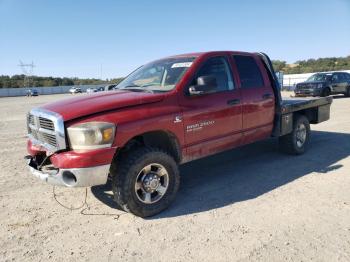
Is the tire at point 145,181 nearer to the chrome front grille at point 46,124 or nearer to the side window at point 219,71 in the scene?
the chrome front grille at point 46,124

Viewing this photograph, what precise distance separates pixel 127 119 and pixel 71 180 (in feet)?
3.05

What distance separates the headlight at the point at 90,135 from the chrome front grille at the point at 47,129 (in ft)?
0.37

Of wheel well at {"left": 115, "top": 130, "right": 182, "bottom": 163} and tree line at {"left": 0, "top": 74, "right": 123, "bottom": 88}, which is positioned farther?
tree line at {"left": 0, "top": 74, "right": 123, "bottom": 88}

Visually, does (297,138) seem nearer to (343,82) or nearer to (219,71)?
(219,71)

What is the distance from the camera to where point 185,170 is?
5.92 metres

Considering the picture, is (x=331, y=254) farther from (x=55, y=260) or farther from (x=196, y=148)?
(x=55, y=260)

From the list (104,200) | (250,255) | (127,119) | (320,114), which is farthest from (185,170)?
(320,114)

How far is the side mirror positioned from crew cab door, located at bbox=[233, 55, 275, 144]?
3.35ft

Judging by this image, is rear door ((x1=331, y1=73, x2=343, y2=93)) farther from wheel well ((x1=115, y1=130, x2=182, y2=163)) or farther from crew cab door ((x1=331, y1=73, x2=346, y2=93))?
wheel well ((x1=115, y1=130, x2=182, y2=163))

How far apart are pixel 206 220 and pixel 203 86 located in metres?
1.73

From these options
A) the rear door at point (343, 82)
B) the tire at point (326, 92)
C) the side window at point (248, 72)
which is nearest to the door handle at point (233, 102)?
the side window at point (248, 72)

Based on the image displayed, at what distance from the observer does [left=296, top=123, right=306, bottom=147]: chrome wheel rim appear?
6.67m

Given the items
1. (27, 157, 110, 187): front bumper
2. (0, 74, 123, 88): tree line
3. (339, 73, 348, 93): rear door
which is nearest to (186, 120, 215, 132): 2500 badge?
(27, 157, 110, 187): front bumper

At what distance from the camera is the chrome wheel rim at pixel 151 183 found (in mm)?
4043
